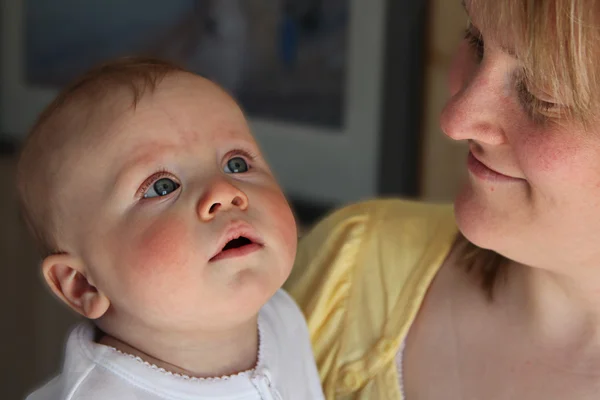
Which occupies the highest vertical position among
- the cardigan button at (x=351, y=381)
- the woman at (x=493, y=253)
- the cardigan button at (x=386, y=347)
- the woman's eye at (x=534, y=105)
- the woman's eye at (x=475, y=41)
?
the woman's eye at (x=475, y=41)

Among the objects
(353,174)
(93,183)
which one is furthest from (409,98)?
(93,183)

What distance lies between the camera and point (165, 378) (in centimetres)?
98

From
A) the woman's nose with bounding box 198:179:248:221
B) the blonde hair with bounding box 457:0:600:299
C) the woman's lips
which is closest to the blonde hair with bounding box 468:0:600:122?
the blonde hair with bounding box 457:0:600:299

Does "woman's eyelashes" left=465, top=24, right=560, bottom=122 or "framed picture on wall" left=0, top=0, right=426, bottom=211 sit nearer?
"woman's eyelashes" left=465, top=24, right=560, bottom=122

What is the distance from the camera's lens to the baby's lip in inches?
37.6

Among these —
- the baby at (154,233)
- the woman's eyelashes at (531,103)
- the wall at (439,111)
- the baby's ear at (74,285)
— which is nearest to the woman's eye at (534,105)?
the woman's eyelashes at (531,103)

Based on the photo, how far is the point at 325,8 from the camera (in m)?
1.96

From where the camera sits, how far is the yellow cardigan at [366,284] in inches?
43.0

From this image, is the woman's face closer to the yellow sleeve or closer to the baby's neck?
the yellow sleeve

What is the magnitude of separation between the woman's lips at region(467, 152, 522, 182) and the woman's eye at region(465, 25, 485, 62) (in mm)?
122

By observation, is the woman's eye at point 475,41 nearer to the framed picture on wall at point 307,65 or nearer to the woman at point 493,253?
the woman at point 493,253

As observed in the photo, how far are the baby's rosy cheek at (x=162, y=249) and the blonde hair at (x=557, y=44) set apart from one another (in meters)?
0.40

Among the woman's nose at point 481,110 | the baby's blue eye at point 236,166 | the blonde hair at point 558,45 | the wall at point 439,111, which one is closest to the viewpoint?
the blonde hair at point 558,45

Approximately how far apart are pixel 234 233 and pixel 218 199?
0.04 metres
